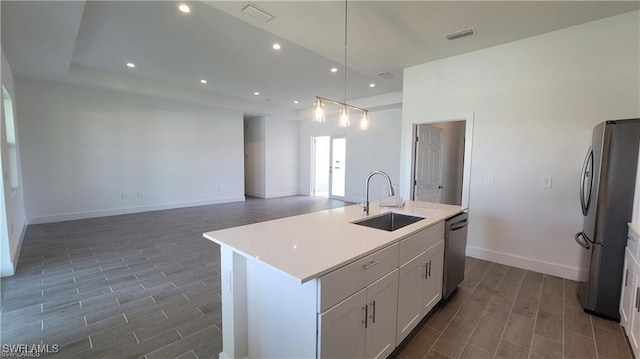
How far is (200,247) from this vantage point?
4.01m

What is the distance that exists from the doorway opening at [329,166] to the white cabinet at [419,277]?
19.8 ft

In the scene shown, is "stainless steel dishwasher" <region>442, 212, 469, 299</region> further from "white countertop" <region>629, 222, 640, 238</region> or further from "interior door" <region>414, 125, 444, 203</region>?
"interior door" <region>414, 125, 444, 203</region>

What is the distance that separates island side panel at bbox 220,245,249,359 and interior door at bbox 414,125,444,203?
3.13 metres

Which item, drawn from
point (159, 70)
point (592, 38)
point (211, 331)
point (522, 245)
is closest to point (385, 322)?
point (211, 331)

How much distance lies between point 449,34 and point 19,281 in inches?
216

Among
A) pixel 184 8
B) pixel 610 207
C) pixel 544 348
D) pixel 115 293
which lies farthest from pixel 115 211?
pixel 610 207

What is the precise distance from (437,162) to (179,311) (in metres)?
4.40

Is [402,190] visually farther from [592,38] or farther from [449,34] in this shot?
[592,38]

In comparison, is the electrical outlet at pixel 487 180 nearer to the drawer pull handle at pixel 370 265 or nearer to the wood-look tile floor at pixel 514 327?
the wood-look tile floor at pixel 514 327

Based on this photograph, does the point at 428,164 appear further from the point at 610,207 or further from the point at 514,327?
the point at 514,327

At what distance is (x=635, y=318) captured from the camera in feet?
6.17

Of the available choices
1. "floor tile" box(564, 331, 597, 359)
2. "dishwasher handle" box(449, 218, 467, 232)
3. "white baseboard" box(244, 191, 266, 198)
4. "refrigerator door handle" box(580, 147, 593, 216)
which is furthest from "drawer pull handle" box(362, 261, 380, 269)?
"white baseboard" box(244, 191, 266, 198)

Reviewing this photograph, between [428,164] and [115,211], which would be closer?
[428,164]

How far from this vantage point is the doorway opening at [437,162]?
4312 mm
